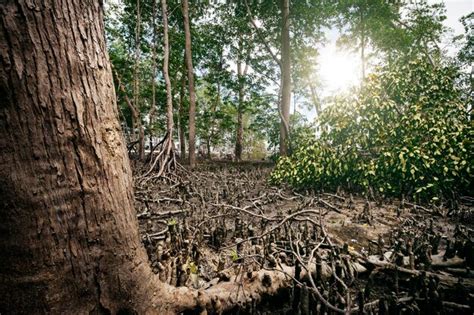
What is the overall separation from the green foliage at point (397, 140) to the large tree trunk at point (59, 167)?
4766mm

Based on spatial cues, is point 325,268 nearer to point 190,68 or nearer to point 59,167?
point 59,167

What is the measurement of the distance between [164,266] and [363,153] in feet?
16.1

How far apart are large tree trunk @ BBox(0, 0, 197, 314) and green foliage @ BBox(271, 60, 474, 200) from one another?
15.6 feet

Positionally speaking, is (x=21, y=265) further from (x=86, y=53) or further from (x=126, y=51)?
(x=126, y=51)

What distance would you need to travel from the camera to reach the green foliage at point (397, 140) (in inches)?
163

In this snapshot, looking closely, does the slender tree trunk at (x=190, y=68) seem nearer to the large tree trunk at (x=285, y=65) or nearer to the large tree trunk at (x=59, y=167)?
the large tree trunk at (x=285, y=65)

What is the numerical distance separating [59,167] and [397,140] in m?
5.44

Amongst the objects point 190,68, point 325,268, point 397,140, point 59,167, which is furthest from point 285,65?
point 59,167

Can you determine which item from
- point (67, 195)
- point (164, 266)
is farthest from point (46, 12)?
point (164, 266)

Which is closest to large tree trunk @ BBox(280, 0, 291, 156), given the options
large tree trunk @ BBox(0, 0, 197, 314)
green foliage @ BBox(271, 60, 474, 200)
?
green foliage @ BBox(271, 60, 474, 200)

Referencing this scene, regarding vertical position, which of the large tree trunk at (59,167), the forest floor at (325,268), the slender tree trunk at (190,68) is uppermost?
the slender tree trunk at (190,68)

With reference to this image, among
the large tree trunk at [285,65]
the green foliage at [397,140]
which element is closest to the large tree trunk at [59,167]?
the green foliage at [397,140]

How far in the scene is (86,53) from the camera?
0.95 meters

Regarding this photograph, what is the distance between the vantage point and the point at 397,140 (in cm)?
468
